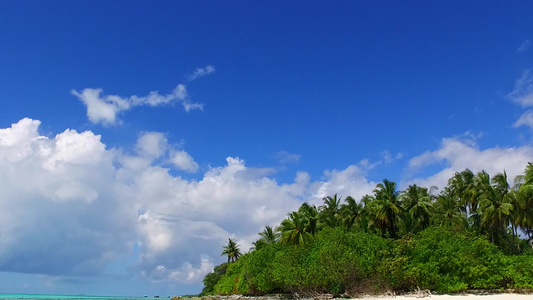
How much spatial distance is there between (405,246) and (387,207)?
42.4ft

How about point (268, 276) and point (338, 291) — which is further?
point (268, 276)

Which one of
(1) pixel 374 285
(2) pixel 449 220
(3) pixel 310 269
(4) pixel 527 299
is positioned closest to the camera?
(4) pixel 527 299

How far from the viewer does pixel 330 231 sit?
45938mm

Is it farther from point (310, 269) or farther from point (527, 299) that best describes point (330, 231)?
point (527, 299)

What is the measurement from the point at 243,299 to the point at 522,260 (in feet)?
99.8

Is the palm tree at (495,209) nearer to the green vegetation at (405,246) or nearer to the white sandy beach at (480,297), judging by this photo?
the green vegetation at (405,246)

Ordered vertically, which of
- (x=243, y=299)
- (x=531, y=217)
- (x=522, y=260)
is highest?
(x=531, y=217)

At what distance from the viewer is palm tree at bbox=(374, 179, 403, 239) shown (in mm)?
52625

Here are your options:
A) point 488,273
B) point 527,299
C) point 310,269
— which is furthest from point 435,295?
point 310,269

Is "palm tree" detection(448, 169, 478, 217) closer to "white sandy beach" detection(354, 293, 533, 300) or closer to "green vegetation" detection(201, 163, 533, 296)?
"green vegetation" detection(201, 163, 533, 296)

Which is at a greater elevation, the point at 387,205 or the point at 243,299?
the point at 387,205

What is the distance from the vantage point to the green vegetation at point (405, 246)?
37.2m

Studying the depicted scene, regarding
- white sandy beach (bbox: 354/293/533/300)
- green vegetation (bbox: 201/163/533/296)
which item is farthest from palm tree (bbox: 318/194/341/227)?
white sandy beach (bbox: 354/293/533/300)

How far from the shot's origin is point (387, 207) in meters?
52.8
